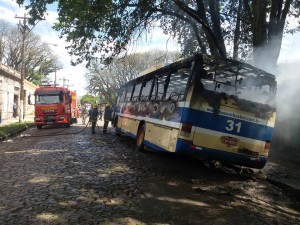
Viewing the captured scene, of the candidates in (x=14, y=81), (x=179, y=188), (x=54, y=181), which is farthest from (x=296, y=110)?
(x=14, y=81)

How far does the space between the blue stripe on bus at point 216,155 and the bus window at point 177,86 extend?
4.14ft

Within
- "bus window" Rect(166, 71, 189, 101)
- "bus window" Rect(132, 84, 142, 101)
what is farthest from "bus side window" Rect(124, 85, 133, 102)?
"bus window" Rect(166, 71, 189, 101)

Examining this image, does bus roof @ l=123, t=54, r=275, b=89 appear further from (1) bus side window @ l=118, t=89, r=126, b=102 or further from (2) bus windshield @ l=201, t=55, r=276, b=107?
(1) bus side window @ l=118, t=89, r=126, b=102

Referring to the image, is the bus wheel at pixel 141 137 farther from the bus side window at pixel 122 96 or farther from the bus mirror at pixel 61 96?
the bus mirror at pixel 61 96

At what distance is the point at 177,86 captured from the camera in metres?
9.80

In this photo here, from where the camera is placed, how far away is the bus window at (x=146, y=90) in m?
12.8

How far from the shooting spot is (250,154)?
9039mm

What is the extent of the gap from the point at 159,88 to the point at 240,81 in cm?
298

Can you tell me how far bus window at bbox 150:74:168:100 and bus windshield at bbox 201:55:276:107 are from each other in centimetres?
229

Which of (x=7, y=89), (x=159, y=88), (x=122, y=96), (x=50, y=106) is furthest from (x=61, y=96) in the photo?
(x=159, y=88)

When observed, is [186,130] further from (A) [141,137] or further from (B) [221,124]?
(A) [141,137]

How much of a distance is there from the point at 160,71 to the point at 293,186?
545cm

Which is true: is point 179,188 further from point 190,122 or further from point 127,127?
point 127,127

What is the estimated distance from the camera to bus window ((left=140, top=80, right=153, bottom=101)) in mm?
12758
